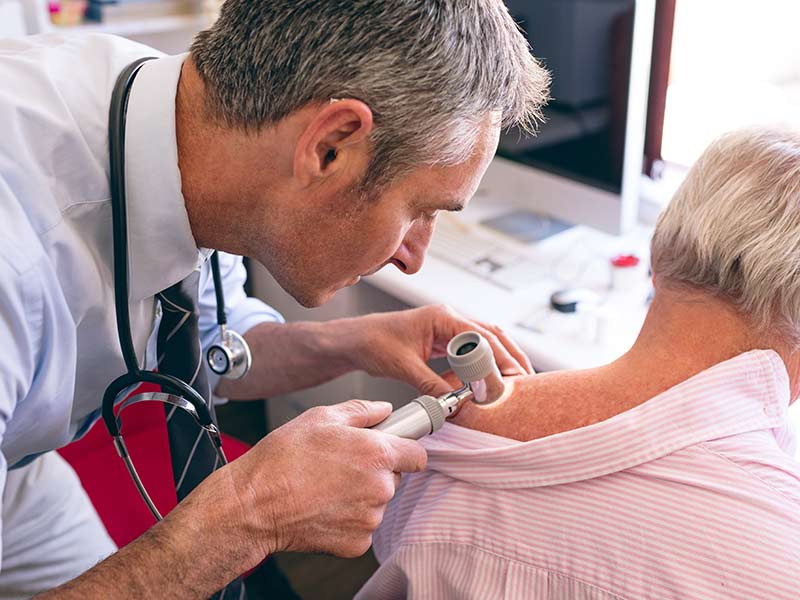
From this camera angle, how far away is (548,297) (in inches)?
65.6

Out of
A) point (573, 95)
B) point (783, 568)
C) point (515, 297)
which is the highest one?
point (573, 95)

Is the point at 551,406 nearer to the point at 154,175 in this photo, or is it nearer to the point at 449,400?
the point at 449,400

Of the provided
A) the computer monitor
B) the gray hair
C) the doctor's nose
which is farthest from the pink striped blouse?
the computer monitor

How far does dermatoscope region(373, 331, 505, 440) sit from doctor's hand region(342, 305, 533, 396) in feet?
0.52

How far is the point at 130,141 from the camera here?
931 millimetres

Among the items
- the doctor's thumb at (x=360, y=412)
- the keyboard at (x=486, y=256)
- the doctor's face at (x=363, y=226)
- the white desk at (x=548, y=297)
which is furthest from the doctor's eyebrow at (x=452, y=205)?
the keyboard at (x=486, y=256)

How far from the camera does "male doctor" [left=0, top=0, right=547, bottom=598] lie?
2.80 ft

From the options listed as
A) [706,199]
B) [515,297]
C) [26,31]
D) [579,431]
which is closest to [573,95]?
[515,297]

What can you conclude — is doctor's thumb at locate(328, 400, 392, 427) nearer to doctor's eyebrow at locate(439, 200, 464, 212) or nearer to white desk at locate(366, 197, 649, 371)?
doctor's eyebrow at locate(439, 200, 464, 212)

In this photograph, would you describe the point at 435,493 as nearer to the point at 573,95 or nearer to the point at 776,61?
the point at 573,95

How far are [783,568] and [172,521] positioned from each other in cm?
61

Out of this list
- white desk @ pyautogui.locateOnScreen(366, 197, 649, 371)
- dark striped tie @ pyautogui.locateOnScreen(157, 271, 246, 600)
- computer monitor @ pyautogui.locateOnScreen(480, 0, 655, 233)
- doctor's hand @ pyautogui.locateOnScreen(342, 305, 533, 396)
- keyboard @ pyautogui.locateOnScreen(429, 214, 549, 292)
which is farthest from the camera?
keyboard @ pyautogui.locateOnScreen(429, 214, 549, 292)

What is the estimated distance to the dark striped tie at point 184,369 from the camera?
1085mm

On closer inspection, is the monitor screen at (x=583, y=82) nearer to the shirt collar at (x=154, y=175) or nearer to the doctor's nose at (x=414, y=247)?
the doctor's nose at (x=414, y=247)
